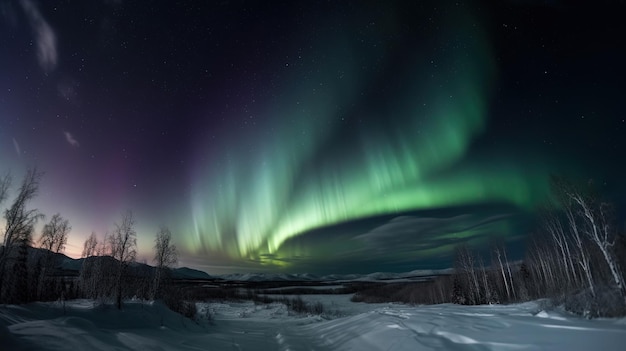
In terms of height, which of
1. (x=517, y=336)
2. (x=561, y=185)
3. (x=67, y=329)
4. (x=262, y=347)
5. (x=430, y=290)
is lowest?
(x=430, y=290)

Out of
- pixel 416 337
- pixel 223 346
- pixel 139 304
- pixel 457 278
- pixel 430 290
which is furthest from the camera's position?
pixel 430 290

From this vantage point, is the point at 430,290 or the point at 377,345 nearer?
the point at 377,345

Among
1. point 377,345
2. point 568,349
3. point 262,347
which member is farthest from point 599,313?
point 262,347

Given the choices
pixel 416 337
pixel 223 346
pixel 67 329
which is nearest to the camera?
pixel 67 329

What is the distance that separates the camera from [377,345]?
11.1m

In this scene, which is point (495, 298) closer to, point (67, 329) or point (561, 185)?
point (561, 185)

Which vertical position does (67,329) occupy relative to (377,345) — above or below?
above

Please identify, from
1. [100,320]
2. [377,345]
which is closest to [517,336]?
[377,345]

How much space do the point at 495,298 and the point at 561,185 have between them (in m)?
29.9

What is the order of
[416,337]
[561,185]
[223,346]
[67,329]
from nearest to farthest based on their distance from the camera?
[67,329], [416,337], [223,346], [561,185]

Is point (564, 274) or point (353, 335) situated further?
point (564, 274)

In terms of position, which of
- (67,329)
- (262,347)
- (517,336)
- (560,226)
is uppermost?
(560,226)

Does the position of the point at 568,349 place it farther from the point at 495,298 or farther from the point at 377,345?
the point at 495,298

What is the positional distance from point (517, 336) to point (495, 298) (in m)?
47.7
